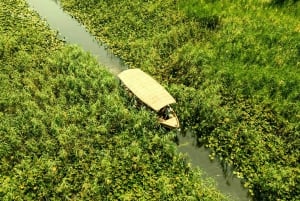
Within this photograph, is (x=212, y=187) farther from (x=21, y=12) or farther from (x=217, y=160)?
(x=21, y=12)

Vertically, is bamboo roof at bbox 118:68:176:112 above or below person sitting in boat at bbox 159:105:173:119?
above

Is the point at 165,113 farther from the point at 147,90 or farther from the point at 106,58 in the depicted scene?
the point at 106,58

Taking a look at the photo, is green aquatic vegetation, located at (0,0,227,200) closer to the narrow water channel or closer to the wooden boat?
the wooden boat

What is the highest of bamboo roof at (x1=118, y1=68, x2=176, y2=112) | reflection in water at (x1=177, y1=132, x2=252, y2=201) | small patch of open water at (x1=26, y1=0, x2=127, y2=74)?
bamboo roof at (x1=118, y1=68, x2=176, y2=112)

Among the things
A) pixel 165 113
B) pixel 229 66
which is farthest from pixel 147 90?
pixel 229 66

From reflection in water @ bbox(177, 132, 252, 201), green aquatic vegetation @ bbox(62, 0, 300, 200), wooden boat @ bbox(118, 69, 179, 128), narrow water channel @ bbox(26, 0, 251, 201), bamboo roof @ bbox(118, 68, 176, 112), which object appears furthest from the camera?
bamboo roof @ bbox(118, 68, 176, 112)

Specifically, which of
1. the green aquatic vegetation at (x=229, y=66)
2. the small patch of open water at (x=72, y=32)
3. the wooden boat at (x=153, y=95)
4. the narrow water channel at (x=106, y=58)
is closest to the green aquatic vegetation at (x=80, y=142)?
the wooden boat at (x=153, y=95)

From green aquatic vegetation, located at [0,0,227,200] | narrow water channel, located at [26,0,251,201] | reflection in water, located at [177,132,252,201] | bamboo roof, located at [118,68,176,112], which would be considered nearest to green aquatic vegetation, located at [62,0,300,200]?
reflection in water, located at [177,132,252,201]
